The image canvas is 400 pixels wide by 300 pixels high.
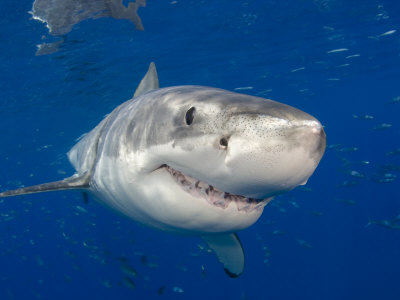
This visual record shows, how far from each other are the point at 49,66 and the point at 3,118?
305 inches

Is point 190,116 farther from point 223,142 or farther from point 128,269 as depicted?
point 128,269

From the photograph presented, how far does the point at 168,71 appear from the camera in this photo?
1697 cm

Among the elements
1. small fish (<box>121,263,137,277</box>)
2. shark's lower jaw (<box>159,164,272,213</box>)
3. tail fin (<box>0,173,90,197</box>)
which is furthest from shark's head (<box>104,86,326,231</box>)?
small fish (<box>121,263,137,277</box>)

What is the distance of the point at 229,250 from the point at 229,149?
9.29 feet

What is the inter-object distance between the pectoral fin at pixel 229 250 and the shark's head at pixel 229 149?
5.48ft

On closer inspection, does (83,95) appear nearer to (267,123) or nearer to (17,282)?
(267,123)

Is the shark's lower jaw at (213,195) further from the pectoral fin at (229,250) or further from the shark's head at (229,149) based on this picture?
the pectoral fin at (229,250)

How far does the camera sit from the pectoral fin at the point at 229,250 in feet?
12.8

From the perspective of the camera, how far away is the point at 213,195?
209 centimetres

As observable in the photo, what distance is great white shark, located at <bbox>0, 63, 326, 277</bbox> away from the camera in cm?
148

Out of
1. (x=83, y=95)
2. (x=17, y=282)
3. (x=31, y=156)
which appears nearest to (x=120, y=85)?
(x=83, y=95)

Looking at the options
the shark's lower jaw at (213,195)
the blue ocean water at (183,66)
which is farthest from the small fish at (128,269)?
the shark's lower jaw at (213,195)

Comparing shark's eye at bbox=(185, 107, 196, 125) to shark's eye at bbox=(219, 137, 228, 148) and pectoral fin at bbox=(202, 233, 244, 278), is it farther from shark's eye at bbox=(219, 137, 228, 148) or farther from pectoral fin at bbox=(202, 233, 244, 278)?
pectoral fin at bbox=(202, 233, 244, 278)

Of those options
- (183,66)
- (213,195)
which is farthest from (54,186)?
(183,66)
